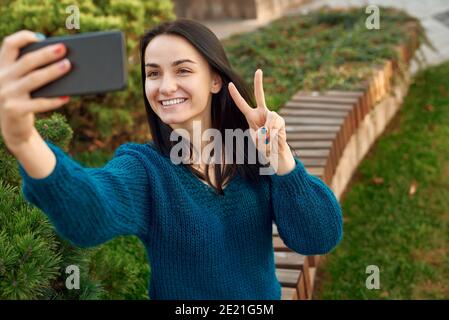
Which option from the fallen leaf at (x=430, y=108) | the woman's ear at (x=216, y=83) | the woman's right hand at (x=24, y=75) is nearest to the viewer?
the woman's right hand at (x=24, y=75)

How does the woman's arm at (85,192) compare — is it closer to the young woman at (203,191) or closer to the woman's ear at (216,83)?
the young woman at (203,191)

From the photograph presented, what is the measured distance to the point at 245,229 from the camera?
1975 mm

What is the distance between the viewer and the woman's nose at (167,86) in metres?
1.80

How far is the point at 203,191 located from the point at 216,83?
0.37 metres

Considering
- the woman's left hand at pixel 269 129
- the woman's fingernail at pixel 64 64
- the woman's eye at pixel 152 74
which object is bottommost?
the woman's left hand at pixel 269 129

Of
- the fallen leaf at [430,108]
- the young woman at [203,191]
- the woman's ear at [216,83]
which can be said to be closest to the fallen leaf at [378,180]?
the fallen leaf at [430,108]

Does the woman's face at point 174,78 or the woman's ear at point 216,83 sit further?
the woman's ear at point 216,83

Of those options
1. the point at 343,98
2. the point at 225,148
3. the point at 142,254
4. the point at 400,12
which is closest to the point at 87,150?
the point at 142,254

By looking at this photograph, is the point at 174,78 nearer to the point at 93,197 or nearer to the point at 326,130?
the point at 93,197

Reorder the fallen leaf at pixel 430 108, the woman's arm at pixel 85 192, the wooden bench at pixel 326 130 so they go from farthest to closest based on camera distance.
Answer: the fallen leaf at pixel 430 108, the wooden bench at pixel 326 130, the woman's arm at pixel 85 192

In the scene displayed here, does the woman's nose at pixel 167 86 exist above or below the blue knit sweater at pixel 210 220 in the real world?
above

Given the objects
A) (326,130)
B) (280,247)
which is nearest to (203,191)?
(280,247)

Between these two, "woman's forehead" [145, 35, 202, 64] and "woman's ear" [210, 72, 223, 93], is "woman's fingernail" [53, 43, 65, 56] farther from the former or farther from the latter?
"woman's ear" [210, 72, 223, 93]
